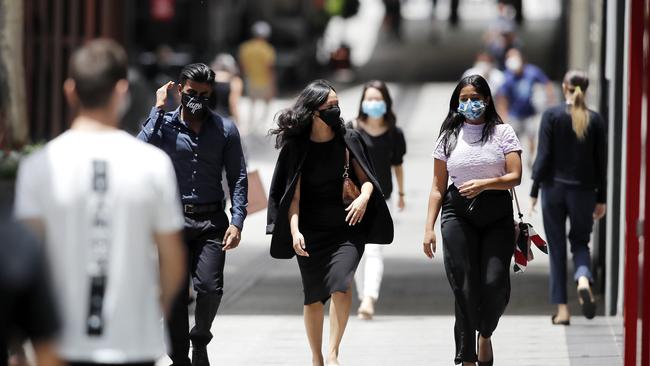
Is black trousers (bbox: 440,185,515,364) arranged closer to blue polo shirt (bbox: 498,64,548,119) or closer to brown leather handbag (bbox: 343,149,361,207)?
brown leather handbag (bbox: 343,149,361,207)

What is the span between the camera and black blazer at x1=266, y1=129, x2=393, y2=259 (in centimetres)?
863

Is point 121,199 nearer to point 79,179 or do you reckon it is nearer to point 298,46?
point 79,179

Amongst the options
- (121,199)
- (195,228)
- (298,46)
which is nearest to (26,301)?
(121,199)

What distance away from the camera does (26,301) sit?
13.7 feet

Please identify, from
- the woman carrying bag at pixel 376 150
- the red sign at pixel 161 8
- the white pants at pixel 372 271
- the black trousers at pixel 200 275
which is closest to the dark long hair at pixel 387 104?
the woman carrying bag at pixel 376 150

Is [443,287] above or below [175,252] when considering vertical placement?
below

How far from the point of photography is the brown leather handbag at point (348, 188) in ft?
28.5

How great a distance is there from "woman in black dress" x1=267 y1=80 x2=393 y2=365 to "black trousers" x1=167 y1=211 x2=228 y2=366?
405 mm

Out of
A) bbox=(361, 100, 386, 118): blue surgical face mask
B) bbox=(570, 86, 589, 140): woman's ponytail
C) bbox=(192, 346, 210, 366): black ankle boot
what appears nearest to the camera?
bbox=(192, 346, 210, 366): black ankle boot

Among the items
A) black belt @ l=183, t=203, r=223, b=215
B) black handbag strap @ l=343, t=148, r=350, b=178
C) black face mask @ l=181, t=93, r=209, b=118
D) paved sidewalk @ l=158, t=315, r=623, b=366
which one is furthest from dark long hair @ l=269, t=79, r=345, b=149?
paved sidewalk @ l=158, t=315, r=623, b=366

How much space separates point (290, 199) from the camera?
863 cm

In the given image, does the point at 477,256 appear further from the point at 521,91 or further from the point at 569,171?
the point at 521,91

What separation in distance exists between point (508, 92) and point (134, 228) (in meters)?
18.1

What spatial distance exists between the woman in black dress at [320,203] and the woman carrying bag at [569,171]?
2438 millimetres
